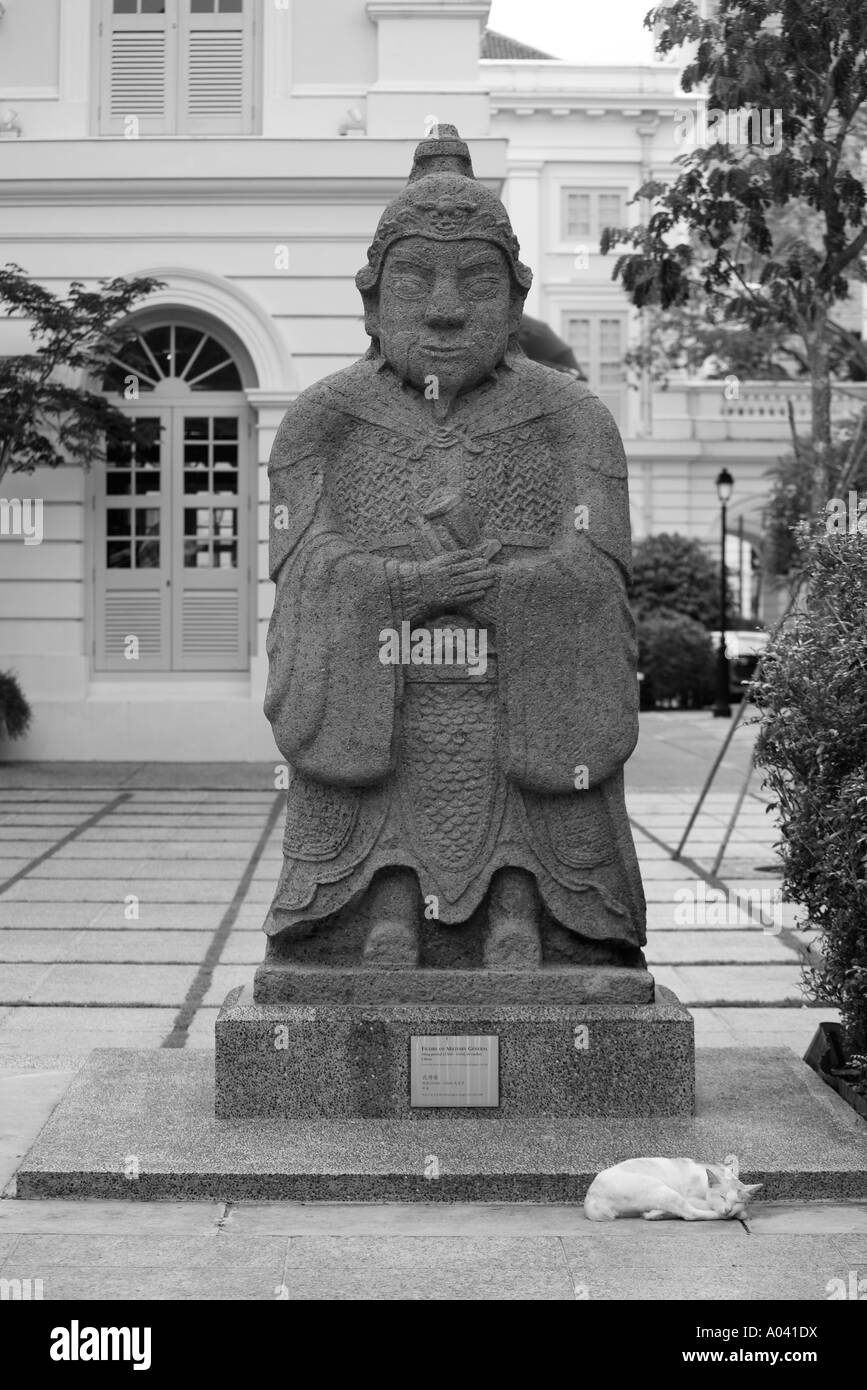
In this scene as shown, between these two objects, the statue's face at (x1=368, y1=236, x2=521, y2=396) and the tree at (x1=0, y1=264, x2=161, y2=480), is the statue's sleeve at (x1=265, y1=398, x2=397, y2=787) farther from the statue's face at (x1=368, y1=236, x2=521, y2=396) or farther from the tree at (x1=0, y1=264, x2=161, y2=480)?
the tree at (x1=0, y1=264, x2=161, y2=480)

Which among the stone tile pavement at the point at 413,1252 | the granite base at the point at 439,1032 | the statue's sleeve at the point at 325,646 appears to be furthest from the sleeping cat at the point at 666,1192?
the statue's sleeve at the point at 325,646

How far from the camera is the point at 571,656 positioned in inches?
203

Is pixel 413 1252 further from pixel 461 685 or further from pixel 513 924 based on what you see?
pixel 461 685

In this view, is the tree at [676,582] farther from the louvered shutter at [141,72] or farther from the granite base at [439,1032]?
the granite base at [439,1032]

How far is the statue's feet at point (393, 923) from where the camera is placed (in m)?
5.11

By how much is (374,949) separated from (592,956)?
0.66 meters

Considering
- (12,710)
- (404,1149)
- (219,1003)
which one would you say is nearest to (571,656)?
(404,1149)

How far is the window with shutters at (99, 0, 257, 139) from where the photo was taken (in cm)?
1606

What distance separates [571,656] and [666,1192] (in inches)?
62.1

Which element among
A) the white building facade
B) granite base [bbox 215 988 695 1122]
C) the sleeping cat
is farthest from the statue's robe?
the white building facade

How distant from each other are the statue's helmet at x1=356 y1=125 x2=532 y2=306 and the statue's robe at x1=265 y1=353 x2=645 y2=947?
0.50m

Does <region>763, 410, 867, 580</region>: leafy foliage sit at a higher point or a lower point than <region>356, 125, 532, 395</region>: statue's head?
higher

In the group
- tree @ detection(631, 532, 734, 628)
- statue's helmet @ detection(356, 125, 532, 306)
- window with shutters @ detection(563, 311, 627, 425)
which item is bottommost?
statue's helmet @ detection(356, 125, 532, 306)

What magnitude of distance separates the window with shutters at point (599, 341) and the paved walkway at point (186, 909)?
23.4 metres
